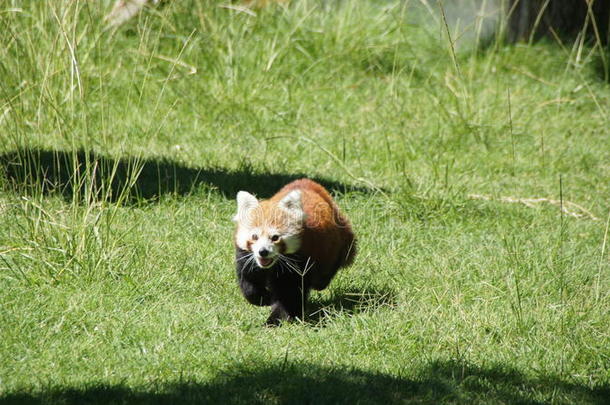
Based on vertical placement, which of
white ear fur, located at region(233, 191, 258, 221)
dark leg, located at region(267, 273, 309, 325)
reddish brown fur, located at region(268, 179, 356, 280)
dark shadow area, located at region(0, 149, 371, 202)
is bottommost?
dark shadow area, located at region(0, 149, 371, 202)

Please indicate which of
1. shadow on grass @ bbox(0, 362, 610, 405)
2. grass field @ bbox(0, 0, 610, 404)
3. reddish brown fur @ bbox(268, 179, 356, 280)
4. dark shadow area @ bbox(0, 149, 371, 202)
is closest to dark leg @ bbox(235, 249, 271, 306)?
grass field @ bbox(0, 0, 610, 404)

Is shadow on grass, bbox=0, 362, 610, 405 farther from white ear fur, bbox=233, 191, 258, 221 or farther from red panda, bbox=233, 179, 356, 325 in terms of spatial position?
white ear fur, bbox=233, 191, 258, 221

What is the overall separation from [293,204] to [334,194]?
210cm

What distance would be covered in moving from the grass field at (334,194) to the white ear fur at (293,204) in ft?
1.94

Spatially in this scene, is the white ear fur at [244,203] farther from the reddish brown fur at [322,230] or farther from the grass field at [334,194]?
the grass field at [334,194]

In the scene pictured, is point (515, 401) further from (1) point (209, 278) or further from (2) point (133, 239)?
(2) point (133, 239)

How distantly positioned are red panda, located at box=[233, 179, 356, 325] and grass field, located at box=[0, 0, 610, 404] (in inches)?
5.9

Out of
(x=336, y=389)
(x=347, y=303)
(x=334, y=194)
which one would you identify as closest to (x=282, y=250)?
(x=347, y=303)

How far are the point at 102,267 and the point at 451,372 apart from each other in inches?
79.5

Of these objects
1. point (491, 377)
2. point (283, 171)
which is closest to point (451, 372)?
point (491, 377)

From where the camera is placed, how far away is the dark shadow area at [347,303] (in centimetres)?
472

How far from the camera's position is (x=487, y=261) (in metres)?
5.48

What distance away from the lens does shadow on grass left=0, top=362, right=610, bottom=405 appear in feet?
11.9

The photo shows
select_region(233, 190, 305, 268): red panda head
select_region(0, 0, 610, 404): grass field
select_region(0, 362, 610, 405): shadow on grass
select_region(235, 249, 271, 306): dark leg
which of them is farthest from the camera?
select_region(235, 249, 271, 306): dark leg
